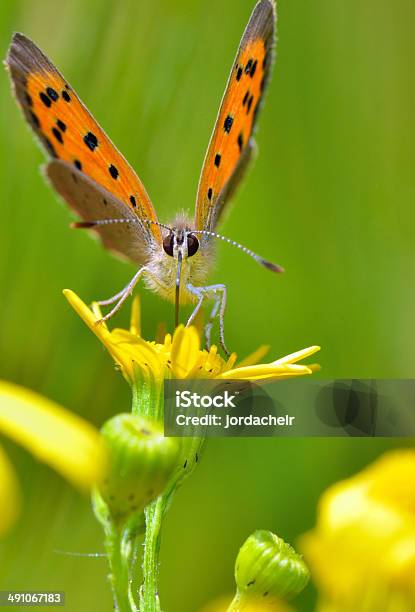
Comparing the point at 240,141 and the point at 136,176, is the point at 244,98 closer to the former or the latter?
the point at 240,141

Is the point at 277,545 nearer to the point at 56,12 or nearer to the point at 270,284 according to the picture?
the point at 270,284

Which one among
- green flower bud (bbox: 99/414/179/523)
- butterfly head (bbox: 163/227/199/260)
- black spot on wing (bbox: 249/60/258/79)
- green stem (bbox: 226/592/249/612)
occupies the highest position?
black spot on wing (bbox: 249/60/258/79)

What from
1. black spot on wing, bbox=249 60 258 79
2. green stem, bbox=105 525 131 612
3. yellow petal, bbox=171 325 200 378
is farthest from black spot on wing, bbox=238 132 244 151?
green stem, bbox=105 525 131 612

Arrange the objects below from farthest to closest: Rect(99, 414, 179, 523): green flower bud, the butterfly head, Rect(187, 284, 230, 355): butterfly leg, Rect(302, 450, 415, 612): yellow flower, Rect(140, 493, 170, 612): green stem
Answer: the butterfly head
Rect(187, 284, 230, 355): butterfly leg
Rect(140, 493, 170, 612): green stem
Rect(99, 414, 179, 523): green flower bud
Rect(302, 450, 415, 612): yellow flower
